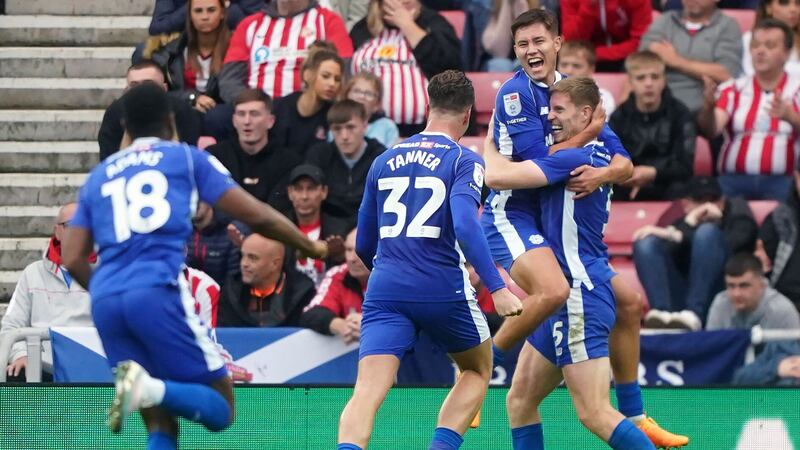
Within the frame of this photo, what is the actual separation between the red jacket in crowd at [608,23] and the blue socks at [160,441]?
656 centimetres

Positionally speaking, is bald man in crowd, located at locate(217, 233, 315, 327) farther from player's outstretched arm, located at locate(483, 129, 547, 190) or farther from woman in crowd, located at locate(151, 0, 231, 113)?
player's outstretched arm, located at locate(483, 129, 547, 190)

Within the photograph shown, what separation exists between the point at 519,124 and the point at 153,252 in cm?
236

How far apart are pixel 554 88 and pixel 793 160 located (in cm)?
460

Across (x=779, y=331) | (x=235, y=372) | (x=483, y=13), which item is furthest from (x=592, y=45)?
(x=235, y=372)

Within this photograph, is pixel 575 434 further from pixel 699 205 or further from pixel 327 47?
pixel 327 47

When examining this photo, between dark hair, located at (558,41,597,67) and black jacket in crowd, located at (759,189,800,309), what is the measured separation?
1789 millimetres

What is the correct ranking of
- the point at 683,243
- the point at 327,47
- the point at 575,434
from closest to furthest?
the point at 575,434 → the point at 683,243 → the point at 327,47

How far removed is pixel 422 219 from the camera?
7.61m

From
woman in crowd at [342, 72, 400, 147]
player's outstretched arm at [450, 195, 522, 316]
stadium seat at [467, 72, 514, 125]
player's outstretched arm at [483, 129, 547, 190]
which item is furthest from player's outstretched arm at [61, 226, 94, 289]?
stadium seat at [467, 72, 514, 125]

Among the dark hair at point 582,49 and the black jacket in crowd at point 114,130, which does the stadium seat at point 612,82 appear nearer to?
the dark hair at point 582,49

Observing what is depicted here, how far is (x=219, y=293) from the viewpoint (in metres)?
10.9

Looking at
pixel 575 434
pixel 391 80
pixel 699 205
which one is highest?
pixel 391 80

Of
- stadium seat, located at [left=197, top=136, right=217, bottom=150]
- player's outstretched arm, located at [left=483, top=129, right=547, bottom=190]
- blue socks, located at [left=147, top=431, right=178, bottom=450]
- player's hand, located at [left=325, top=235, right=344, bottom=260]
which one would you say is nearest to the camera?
blue socks, located at [left=147, top=431, right=178, bottom=450]

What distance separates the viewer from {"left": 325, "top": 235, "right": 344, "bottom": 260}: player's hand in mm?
11297
